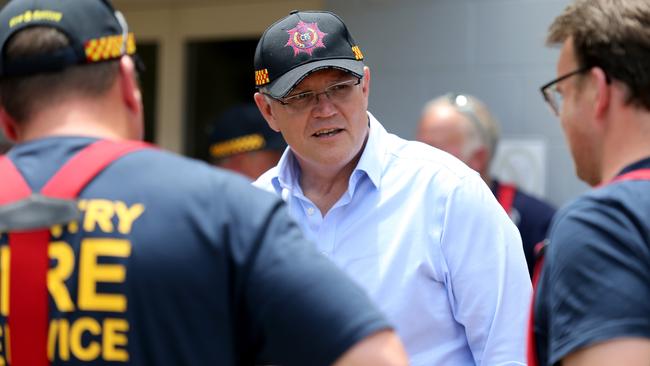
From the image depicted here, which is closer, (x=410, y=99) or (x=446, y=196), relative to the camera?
(x=446, y=196)

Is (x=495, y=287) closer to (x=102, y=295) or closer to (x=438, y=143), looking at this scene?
(x=102, y=295)

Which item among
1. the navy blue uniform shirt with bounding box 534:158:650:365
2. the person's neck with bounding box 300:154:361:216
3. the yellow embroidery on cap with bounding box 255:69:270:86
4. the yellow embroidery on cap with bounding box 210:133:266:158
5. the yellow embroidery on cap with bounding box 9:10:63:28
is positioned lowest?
the yellow embroidery on cap with bounding box 210:133:266:158

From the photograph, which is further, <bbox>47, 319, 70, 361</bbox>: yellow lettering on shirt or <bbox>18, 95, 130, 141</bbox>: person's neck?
<bbox>18, 95, 130, 141</bbox>: person's neck

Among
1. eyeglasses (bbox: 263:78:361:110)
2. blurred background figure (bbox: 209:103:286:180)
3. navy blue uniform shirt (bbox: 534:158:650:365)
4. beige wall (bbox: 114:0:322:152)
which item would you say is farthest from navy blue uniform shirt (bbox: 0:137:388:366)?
beige wall (bbox: 114:0:322:152)

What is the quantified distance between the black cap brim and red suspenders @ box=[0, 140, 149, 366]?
110cm

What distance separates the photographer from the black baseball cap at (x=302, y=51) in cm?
258

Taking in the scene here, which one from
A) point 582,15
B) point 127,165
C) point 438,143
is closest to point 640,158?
point 582,15

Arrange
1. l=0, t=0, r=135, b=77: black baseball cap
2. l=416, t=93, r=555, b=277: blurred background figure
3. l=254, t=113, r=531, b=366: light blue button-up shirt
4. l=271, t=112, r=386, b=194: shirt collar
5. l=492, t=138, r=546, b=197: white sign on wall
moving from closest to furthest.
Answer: l=0, t=0, r=135, b=77: black baseball cap < l=254, t=113, r=531, b=366: light blue button-up shirt < l=271, t=112, r=386, b=194: shirt collar < l=416, t=93, r=555, b=277: blurred background figure < l=492, t=138, r=546, b=197: white sign on wall

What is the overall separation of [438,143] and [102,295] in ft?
10.5

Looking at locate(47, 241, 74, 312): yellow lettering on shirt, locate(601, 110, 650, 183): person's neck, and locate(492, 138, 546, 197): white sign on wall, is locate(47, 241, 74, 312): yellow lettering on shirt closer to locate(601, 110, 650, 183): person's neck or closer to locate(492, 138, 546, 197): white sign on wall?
locate(601, 110, 650, 183): person's neck

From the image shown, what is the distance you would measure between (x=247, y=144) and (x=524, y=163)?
1.33 metres

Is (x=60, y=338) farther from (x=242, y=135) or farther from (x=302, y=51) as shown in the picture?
(x=242, y=135)

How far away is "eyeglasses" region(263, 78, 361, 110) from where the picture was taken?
262cm

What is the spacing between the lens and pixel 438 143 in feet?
14.9
